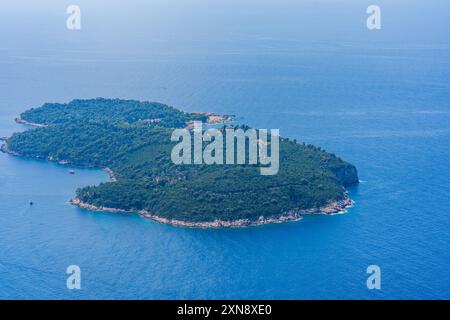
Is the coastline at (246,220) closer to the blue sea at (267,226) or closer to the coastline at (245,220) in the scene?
the coastline at (245,220)

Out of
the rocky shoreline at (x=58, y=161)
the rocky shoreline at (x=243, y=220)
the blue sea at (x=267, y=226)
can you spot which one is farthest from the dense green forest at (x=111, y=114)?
the rocky shoreline at (x=243, y=220)

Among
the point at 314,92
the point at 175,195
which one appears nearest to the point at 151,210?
the point at 175,195

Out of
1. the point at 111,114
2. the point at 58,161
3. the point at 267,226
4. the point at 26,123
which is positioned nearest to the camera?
the point at 267,226

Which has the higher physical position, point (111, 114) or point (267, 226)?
point (111, 114)

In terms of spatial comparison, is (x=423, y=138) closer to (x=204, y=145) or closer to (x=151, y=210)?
(x=204, y=145)

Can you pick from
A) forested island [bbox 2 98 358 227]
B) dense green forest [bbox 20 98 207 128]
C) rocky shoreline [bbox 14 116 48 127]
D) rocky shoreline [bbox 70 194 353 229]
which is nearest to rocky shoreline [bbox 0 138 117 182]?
forested island [bbox 2 98 358 227]

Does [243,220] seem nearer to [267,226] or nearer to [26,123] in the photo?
[267,226]

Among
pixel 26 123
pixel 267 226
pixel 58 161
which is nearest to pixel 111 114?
pixel 26 123
